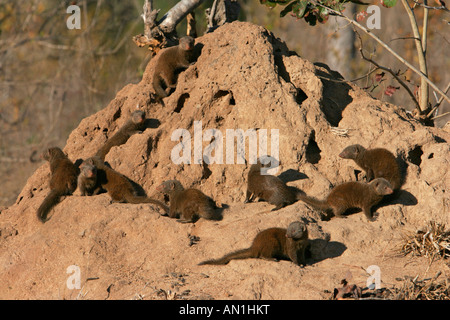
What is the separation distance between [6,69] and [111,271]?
1116 cm

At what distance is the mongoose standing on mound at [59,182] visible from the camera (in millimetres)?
6086

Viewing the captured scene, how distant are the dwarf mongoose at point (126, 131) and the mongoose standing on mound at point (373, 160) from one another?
2.38 metres

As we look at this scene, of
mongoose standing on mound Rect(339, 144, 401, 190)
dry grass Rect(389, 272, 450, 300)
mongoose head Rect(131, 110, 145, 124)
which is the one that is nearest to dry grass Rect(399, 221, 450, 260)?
dry grass Rect(389, 272, 450, 300)

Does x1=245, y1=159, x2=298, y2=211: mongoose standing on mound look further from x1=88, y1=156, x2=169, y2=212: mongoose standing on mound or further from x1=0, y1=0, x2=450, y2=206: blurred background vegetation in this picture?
x1=0, y1=0, x2=450, y2=206: blurred background vegetation

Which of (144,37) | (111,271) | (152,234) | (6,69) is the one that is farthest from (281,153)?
(6,69)

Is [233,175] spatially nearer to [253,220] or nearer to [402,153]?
[253,220]

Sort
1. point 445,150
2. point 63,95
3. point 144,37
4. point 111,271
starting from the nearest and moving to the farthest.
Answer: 1. point 111,271
2. point 445,150
3. point 144,37
4. point 63,95

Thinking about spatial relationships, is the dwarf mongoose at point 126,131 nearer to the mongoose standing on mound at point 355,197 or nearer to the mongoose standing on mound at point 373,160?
the mongoose standing on mound at point 355,197

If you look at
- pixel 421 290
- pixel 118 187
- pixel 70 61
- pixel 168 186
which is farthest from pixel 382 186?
pixel 70 61

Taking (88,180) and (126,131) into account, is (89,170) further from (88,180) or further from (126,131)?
(126,131)

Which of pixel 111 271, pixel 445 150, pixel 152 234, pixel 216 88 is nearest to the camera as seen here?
pixel 111 271

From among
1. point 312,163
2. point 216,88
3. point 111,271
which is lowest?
point 111,271

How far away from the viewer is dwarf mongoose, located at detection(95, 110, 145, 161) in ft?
21.3

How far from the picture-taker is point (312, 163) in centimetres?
630
